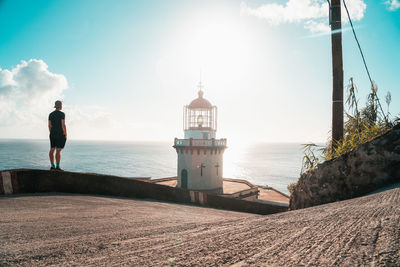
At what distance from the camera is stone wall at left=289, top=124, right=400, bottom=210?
135 inches

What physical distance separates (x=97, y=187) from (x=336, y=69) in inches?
298

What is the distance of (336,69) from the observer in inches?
260

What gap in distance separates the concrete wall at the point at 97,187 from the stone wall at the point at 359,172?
8.47 ft

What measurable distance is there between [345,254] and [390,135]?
3.69 m

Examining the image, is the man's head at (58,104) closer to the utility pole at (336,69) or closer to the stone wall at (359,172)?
the stone wall at (359,172)

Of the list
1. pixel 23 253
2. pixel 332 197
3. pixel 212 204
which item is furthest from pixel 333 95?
pixel 23 253

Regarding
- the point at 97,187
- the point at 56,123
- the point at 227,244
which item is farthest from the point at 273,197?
the point at 227,244

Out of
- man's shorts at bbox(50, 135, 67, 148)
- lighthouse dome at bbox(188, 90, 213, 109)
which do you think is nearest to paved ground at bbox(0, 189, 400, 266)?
man's shorts at bbox(50, 135, 67, 148)

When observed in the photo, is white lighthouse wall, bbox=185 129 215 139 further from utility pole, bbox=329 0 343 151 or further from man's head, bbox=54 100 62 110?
man's head, bbox=54 100 62 110

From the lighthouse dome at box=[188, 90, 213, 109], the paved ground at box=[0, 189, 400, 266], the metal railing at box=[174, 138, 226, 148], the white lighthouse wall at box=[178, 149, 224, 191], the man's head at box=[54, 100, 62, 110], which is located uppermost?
the lighthouse dome at box=[188, 90, 213, 109]

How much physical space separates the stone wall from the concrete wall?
258 cm

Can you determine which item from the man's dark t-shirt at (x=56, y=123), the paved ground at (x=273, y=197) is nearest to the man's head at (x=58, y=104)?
the man's dark t-shirt at (x=56, y=123)

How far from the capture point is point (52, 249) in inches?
59.6

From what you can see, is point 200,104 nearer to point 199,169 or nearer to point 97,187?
point 199,169
